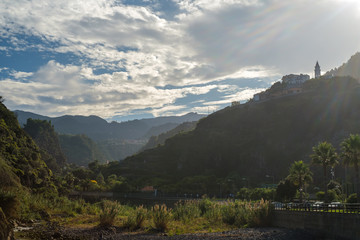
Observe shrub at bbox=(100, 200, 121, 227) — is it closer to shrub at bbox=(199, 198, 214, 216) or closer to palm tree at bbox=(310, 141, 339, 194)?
shrub at bbox=(199, 198, 214, 216)

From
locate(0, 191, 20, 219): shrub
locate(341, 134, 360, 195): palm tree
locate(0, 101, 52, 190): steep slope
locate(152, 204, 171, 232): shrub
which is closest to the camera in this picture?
locate(0, 191, 20, 219): shrub

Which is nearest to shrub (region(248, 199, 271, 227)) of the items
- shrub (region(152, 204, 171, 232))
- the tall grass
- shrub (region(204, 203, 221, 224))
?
shrub (region(204, 203, 221, 224))

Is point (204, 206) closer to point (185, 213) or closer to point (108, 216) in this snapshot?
point (185, 213)

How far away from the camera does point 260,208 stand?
114 ft

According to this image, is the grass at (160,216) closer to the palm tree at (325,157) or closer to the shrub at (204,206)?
the shrub at (204,206)

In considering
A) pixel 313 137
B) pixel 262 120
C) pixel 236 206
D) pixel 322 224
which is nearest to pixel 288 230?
pixel 322 224

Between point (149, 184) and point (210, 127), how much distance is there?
6086 cm

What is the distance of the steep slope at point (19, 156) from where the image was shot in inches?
1988

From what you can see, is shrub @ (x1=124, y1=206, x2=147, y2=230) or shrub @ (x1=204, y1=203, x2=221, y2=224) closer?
shrub @ (x1=124, y1=206, x2=147, y2=230)

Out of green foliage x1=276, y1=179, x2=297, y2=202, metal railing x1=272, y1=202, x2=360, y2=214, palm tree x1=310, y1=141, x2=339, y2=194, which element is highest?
palm tree x1=310, y1=141, x2=339, y2=194

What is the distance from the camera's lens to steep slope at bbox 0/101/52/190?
50.5m

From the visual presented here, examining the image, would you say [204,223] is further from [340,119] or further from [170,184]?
[340,119]

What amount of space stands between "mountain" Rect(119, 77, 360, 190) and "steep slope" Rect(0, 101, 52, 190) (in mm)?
56000

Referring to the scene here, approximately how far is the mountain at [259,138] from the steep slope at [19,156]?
5600 cm
